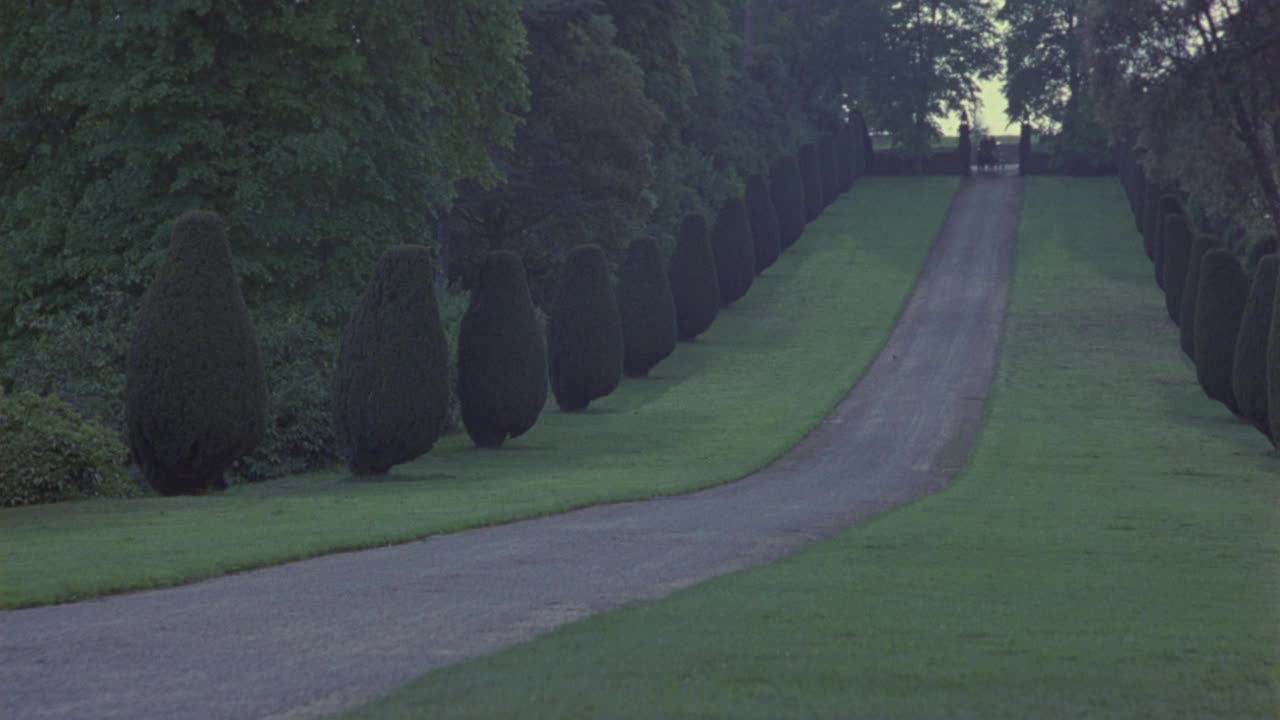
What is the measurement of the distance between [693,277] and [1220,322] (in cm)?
1941

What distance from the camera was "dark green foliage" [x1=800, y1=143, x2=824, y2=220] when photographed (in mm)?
85500

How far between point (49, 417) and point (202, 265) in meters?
3.22

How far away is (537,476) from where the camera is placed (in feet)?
83.5

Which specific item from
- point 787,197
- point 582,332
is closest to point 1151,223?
point 787,197

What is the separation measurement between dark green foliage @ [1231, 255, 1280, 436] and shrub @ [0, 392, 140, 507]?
2283cm

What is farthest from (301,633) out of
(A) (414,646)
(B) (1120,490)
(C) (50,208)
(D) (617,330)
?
(D) (617,330)

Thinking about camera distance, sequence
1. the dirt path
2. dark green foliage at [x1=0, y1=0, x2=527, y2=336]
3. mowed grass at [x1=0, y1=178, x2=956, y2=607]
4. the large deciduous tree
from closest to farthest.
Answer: the dirt path
mowed grass at [x1=0, y1=178, x2=956, y2=607]
dark green foliage at [x1=0, y1=0, x2=527, y2=336]
the large deciduous tree

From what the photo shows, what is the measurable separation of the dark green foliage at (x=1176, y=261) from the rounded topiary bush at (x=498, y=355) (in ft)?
106

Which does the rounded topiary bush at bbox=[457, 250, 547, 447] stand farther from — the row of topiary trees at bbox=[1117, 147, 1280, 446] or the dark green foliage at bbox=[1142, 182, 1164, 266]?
the dark green foliage at bbox=[1142, 182, 1164, 266]

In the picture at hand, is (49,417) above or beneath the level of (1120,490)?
above

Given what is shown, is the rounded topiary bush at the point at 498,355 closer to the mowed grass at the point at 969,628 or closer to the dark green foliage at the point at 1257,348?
the mowed grass at the point at 969,628

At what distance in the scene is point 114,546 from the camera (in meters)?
15.5

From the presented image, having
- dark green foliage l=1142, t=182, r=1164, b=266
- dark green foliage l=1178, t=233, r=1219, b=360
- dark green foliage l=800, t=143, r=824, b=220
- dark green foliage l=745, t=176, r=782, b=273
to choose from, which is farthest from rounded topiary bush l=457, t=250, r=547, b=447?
dark green foliage l=800, t=143, r=824, b=220

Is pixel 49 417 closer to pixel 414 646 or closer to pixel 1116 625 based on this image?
pixel 414 646
